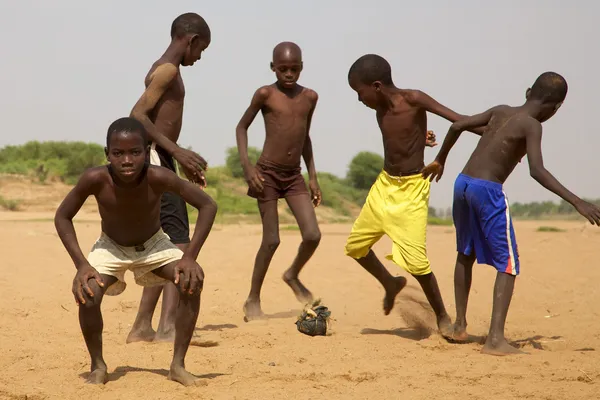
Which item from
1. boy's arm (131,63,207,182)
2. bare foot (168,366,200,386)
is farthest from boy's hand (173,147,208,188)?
bare foot (168,366,200,386)

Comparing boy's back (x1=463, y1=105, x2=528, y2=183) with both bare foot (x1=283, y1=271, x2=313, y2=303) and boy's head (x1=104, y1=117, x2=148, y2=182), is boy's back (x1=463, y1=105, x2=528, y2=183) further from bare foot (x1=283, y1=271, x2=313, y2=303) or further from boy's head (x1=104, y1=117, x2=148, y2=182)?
boy's head (x1=104, y1=117, x2=148, y2=182)

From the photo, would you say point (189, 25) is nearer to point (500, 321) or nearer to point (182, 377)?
point (182, 377)

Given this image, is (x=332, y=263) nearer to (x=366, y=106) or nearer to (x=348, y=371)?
(x=366, y=106)

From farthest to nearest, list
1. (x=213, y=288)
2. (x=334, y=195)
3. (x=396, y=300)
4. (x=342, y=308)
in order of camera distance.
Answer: (x=334, y=195), (x=213, y=288), (x=342, y=308), (x=396, y=300)

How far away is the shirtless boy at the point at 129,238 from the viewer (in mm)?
4246

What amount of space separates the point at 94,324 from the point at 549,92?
3.18 m

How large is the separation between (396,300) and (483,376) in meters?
2.18

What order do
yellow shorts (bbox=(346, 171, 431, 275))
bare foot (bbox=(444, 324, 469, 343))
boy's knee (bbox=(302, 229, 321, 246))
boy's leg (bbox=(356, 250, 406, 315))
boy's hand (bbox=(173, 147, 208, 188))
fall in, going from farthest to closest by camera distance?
boy's knee (bbox=(302, 229, 321, 246))
boy's leg (bbox=(356, 250, 406, 315))
yellow shorts (bbox=(346, 171, 431, 275))
bare foot (bbox=(444, 324, 469, 343))
boy's hand (bbox=(173, 147, 208, 188))

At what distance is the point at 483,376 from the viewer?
451 cm

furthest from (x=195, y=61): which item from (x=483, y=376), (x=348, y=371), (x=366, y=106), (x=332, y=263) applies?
(x=332, y=263)

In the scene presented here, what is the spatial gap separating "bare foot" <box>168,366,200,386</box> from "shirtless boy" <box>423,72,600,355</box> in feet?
6.37

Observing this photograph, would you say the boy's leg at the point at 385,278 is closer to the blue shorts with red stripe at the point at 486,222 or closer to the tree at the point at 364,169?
the blue shorts with red stripe at the point at 486,222

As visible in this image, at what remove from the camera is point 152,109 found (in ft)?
18.8

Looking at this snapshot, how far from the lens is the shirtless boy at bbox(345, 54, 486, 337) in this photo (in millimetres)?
5887
